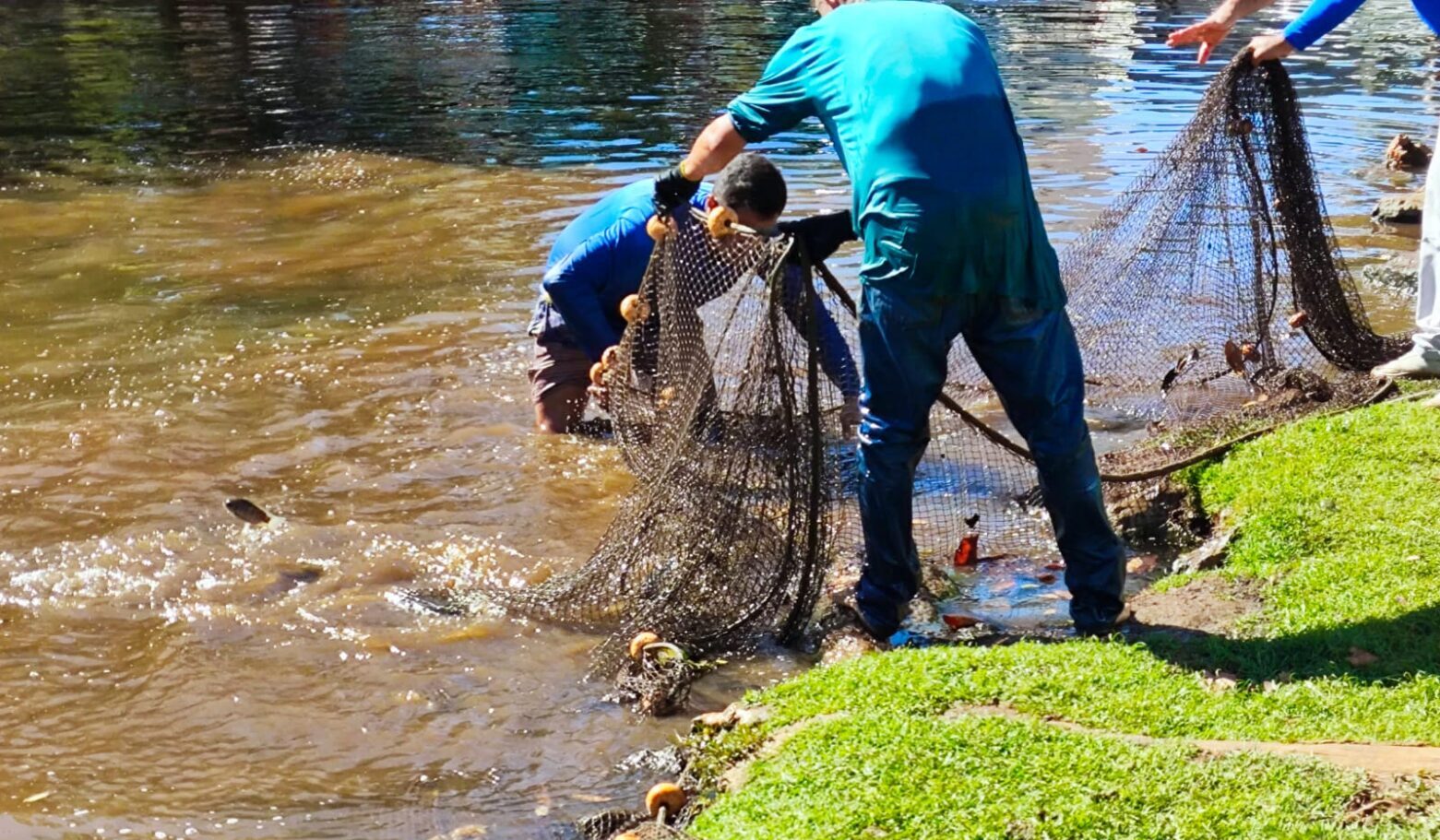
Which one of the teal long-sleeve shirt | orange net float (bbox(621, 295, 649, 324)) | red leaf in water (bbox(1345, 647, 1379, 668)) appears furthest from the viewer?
orange net float (bbox(621, 295, 649, 324))

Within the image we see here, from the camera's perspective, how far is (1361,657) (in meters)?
4.45

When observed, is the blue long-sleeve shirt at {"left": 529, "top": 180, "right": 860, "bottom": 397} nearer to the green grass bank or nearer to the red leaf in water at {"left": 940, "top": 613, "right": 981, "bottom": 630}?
the red leaf in water at {"left": 940, "top": 613, "right": 981, "bottom": 630}

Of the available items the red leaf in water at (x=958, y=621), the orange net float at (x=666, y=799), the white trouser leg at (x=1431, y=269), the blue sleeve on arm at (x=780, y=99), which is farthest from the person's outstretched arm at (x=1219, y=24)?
the orange net float at (x=666, y=799)

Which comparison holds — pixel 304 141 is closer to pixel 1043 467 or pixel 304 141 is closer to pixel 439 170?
pixel 439 170

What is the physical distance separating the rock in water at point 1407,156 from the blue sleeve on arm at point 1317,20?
7857 millimetres

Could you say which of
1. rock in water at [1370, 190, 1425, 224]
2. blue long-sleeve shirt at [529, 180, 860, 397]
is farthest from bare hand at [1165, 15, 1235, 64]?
rock in water at [1370, 190, 1425, 224]

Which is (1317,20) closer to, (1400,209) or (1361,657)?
(1361,657)

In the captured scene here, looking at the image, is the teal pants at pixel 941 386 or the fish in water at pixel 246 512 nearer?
the teal pants at pixel 941 386

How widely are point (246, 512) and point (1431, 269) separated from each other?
201 inches

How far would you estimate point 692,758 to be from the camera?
457 centimetres

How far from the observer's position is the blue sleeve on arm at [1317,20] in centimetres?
665

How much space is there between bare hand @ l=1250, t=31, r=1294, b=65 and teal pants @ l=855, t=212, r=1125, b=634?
2.80 meters

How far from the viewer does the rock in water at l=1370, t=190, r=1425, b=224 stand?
11.8 meters

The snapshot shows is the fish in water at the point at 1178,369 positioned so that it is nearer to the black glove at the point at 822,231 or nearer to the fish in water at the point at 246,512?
the black glove at the point at 822,231
